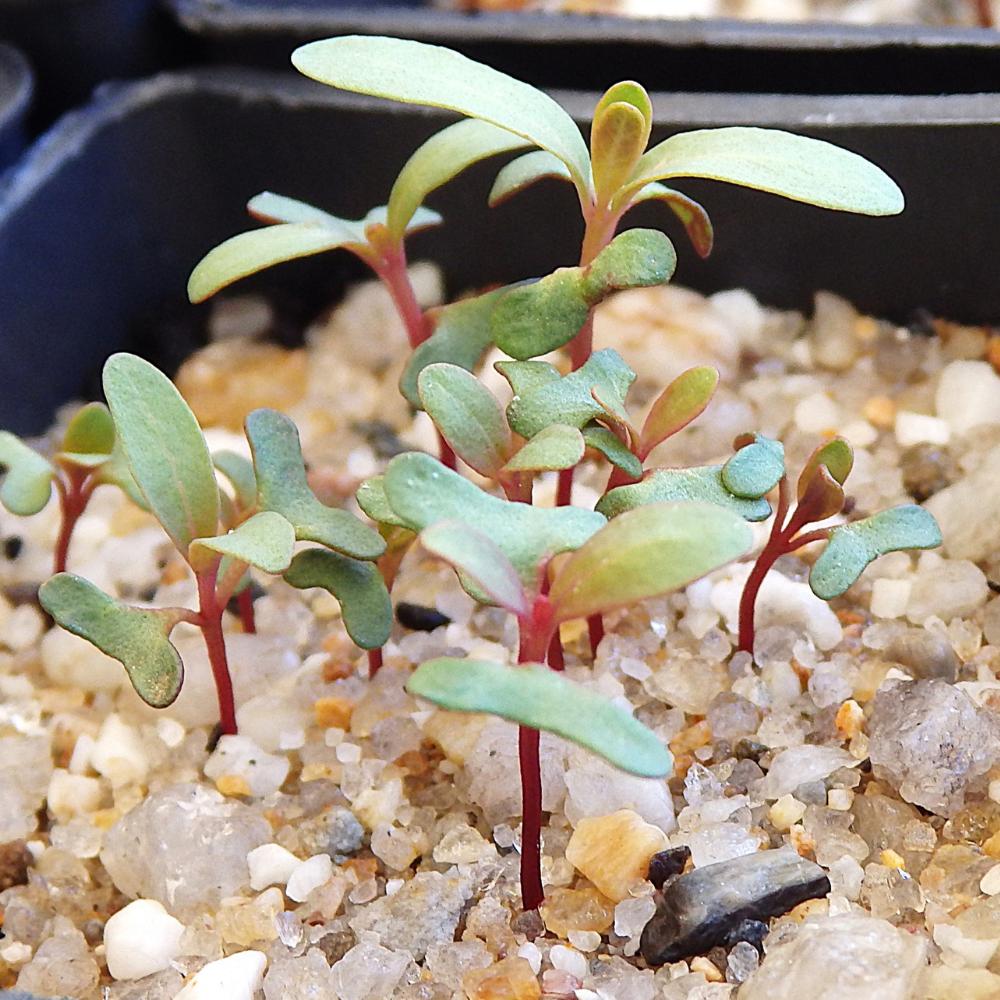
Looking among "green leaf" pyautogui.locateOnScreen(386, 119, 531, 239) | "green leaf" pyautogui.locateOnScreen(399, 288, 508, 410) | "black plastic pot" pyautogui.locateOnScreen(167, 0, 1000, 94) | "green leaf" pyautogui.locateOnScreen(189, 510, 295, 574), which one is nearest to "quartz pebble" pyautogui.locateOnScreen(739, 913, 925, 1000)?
"green leaf" pyautogui.locateOnScreen(189, 510, 295, 574)

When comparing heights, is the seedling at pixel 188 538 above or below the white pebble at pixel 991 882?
above

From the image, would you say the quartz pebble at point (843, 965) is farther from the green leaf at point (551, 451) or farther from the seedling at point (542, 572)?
the green leaf at point (551, 451)

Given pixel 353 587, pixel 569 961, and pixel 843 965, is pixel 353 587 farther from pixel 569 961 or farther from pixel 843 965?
pixel 843 965

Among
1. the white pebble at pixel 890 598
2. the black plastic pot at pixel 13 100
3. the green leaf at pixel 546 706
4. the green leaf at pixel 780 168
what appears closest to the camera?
the green leaf at pixel 546 706

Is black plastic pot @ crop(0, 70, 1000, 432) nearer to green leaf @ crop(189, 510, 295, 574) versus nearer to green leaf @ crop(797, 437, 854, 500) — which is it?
green leaf @ crop(797, 437, 854, 500)

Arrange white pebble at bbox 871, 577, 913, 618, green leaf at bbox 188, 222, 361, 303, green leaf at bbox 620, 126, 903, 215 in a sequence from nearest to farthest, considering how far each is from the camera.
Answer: green leaf at bbox 620, 126, 903, 215 < green leaf at bbox 188, 222, 361, 303 < white pebble at bbox 871, 577, 913, 618

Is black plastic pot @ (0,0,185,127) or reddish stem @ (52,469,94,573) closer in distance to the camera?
reddish stem @ (52,469,94,573)

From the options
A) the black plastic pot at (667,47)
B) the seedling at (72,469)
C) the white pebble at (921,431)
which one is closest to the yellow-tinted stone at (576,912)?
the seedling at (72,469)

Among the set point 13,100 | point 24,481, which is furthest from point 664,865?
point 13,100
